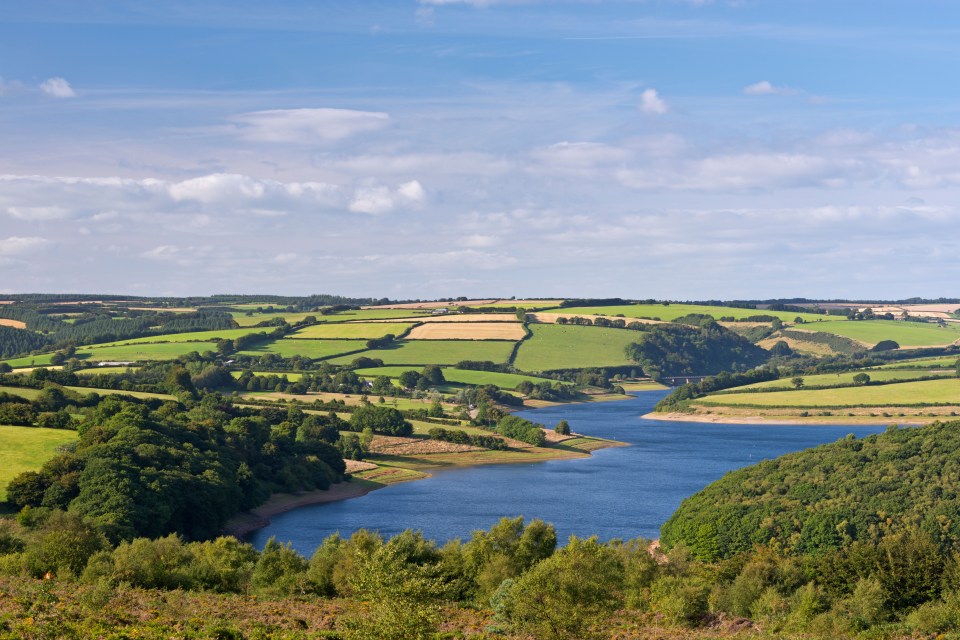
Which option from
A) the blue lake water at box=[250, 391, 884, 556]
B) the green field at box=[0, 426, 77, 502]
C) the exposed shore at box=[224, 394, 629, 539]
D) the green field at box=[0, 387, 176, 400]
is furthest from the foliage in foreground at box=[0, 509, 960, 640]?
the green field at box=[0, 387, 176, 400]

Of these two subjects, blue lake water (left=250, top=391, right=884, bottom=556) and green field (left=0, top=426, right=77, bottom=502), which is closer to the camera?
green field (left=0, top=426, right=77, bottom=502)

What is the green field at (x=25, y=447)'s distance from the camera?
9950cm

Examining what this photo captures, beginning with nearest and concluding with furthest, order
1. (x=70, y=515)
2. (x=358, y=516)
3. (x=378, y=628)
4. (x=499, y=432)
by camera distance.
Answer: (x=378, y=628), (x=70, y=515), (x=358, y=516), (x=499, y=432)

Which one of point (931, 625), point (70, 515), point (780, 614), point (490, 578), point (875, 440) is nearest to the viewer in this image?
point (931, 625)

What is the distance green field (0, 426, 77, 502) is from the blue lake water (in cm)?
2255

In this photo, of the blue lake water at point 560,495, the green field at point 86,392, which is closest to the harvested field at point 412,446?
the blue lake water at point 560,495

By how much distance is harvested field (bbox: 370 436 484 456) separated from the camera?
15788 cm

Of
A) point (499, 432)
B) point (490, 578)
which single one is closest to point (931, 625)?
point (490, 578)

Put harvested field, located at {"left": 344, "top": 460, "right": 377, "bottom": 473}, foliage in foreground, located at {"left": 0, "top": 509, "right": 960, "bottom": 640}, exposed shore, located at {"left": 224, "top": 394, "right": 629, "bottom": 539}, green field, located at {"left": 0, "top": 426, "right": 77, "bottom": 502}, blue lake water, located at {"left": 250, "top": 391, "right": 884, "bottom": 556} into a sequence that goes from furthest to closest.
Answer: harvested field, located at {"left": 344, "top": 460, "right": 377, "bottom": 473}, exposed shore, located at {"left": 224, "top": 394, "right": 629, "bottom": 539}, blue lake water, located at {"left": 250, "top": 391, "right": 884, "bottom": 556}, green field, located at {"left": 0, "top": 426, "right": 77, "bottom": 502}, foliage in foreground, located at {"left": 0, "top": 509, "right": 960, "bottom": 640}

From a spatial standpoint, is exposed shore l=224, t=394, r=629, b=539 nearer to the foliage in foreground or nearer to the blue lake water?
the blue lake water

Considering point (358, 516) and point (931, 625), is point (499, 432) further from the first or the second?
point (931, 625)

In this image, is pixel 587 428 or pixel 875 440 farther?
pixel 587 428

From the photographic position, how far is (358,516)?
114188 millimetres

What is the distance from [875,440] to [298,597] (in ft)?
196
